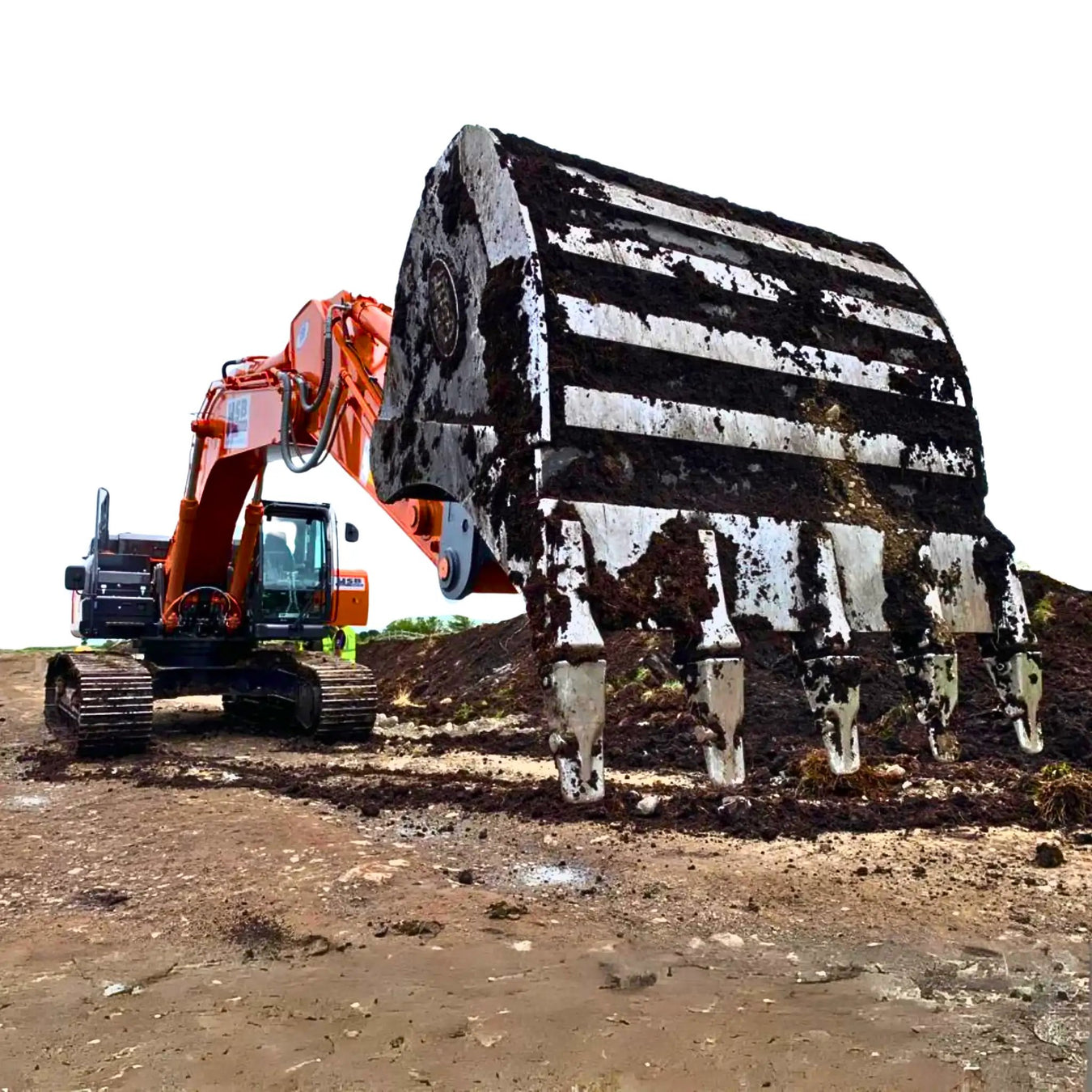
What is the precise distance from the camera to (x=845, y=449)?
3408mm

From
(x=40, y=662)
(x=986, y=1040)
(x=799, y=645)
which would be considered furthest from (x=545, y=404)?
(x=40, y=662)

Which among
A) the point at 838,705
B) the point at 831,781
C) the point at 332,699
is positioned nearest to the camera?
the point at 838,705

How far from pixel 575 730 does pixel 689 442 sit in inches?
39.0

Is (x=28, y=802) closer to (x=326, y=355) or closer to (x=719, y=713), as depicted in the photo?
(x=326, y=355)

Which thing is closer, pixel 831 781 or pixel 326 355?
pixel 831 781

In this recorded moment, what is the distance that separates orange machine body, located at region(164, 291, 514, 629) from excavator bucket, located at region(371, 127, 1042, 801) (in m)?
1.22

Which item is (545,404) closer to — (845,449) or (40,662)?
(845,449)

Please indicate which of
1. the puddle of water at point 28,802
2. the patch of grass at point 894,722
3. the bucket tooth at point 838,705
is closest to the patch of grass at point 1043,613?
the patch of grass at point 894,722

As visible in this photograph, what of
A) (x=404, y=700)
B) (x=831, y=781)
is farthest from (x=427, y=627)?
(x=831, y=781)

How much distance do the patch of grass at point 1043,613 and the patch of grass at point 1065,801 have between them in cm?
421

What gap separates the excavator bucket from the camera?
2766 millimetres

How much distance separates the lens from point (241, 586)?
948 cm

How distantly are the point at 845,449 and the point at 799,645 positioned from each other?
0.76 m

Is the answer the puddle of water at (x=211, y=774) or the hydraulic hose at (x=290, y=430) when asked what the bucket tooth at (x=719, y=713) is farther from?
the puddle of water at (x=211, y=774)
